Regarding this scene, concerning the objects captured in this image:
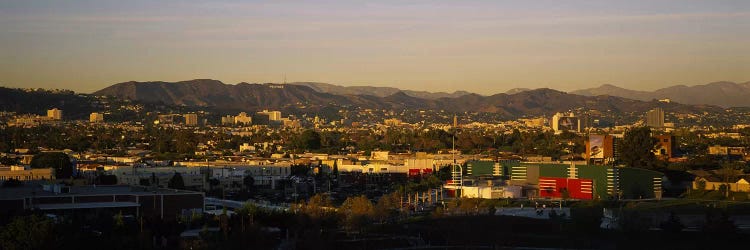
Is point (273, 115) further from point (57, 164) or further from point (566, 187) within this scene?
point (566, 187)

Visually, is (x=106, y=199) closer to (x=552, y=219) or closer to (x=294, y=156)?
(x=552, y=219)

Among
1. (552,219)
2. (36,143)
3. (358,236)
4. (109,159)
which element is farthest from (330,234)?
(36,143)

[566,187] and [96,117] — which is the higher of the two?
[96,117]

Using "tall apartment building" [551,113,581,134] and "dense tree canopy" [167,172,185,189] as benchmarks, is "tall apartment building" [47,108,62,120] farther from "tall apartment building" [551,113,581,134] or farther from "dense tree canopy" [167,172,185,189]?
"dense tree canopy" [167,172,185,189]

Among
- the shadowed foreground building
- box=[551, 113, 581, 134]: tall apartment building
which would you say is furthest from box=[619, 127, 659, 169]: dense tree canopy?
box=[551, 113, 581, 134]: tall apartment building

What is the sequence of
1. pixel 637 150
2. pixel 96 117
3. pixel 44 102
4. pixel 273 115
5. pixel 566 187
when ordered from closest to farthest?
pixel 566 187 → pixel 637 150 → pixel 96 117 → pixel 44 102 → pixel 273 115

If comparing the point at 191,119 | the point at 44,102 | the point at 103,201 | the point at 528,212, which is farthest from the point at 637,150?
the point at 44,102

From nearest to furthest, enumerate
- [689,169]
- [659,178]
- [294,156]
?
[659,178], [689,169], [294,156]

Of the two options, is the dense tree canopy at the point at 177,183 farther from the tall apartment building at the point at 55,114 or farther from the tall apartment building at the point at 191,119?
the tall apartment building at the point at 191,119
